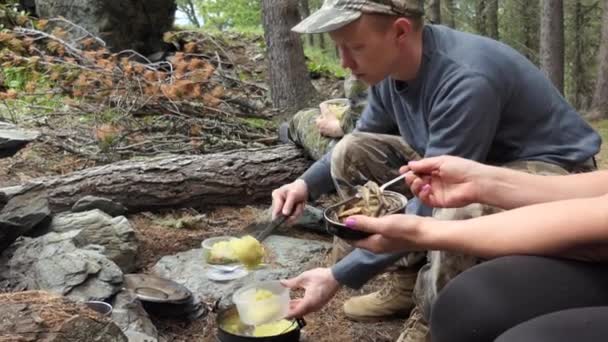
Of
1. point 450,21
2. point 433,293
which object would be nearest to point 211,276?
point 433,293

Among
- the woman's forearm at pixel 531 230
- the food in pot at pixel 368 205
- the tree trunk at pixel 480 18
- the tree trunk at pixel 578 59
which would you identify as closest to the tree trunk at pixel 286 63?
the food in pot at pixel 368 205

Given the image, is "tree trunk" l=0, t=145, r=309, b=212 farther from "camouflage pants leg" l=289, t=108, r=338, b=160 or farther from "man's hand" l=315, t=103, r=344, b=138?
"man's hand" l=315, t=103, r=344, b=138

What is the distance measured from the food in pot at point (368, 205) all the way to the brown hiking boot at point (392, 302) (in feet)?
3.09

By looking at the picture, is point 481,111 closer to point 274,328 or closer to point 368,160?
point 368,160

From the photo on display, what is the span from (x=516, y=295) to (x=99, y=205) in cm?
290

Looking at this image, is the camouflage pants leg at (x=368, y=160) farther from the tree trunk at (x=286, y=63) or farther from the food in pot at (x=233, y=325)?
the tree trunk at (x=286, y=63)

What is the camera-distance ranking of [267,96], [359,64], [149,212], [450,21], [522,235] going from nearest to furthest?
[522,235] → [359,64] → [149,212] → [267,96] → [450,21]

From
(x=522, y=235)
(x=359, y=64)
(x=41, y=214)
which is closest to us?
(x=522, y=235)

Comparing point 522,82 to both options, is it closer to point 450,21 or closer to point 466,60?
point 466,60

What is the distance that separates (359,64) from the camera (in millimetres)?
2367

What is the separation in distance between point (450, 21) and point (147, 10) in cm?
1084

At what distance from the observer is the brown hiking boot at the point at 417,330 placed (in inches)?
99.4

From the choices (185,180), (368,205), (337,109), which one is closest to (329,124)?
(337,109)

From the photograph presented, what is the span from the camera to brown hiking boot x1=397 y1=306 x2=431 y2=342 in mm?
2525
